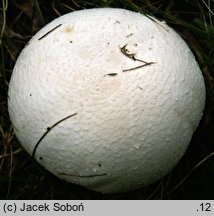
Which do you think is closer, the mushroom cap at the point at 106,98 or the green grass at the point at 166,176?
the mushroom cap at the point at 106,98

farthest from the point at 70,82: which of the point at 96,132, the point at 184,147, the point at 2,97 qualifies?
the point at 2,97

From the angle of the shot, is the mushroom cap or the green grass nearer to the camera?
the mushroom cap

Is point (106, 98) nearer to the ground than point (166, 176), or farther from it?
farther from it
